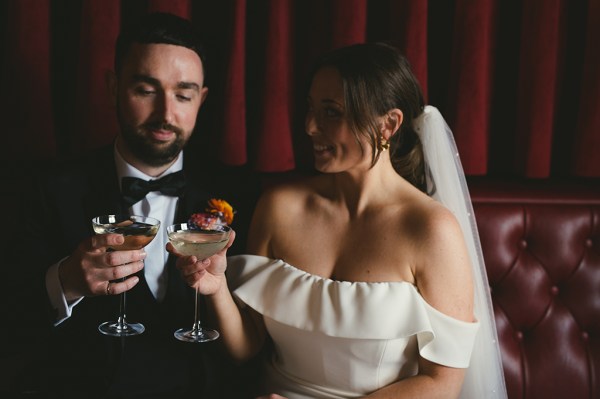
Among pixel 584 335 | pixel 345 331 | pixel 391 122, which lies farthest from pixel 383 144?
pixel 584 335

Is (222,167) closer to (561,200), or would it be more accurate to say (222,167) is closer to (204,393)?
(204,393)

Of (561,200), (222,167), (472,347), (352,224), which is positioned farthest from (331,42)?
(472,347)

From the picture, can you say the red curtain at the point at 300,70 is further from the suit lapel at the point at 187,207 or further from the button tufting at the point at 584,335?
the button tufting at the point at 584,335

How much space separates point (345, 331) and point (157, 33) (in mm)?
1035

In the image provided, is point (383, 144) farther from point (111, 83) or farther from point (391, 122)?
point (111, 83)

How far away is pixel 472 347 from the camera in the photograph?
167 centimetres

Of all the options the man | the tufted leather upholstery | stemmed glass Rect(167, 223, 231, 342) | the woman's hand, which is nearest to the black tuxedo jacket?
the man

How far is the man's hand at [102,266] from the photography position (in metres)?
1.43

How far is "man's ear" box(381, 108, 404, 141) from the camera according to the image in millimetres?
1723

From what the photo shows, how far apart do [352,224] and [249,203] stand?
39 cm

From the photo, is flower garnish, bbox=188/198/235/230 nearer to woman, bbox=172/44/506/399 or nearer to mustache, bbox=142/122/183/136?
woman, bbox=172/44/506/399

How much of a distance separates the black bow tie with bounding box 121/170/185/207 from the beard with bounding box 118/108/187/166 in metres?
0.08

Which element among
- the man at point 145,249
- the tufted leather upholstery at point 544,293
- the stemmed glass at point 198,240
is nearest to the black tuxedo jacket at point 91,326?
the man at point 145,249

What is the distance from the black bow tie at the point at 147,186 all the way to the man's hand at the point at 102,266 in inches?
11.3
